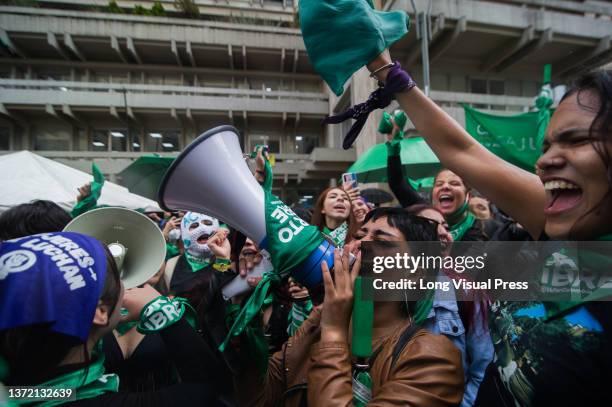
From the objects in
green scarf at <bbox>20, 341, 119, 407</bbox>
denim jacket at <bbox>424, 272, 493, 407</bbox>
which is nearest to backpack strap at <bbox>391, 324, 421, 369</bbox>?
denim jacket at <bbox>424, 272, 493, 407</bbox>

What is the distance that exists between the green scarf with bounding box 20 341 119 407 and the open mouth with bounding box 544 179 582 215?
1.41m

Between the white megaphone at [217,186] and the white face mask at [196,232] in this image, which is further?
the white face mask at [196,232]

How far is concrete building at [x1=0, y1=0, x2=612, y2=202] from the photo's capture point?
47.1ft

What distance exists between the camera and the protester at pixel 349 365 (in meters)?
0.98

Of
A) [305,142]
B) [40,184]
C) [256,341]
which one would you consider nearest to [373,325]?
[256,341]

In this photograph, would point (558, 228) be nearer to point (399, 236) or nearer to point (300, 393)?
point (399, 236)

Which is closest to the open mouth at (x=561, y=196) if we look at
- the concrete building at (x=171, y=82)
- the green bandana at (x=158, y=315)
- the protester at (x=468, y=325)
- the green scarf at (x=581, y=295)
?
the green scarf at (x=581, y=295)

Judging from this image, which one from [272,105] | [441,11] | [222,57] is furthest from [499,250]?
[222,57]

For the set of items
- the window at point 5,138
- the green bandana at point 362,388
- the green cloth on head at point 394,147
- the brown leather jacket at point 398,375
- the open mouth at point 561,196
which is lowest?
the green bandana at point 362,388

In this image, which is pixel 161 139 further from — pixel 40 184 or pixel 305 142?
pixel 40 184

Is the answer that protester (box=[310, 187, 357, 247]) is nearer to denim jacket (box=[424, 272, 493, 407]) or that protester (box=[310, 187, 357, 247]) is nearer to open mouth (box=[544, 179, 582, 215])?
denim jacket (box=[424, 272, 493, 407])

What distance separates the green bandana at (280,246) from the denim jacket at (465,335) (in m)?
0.67

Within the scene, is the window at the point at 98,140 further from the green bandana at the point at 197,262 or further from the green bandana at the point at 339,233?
the green bandana at the point at 339,233

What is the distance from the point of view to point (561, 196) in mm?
895
